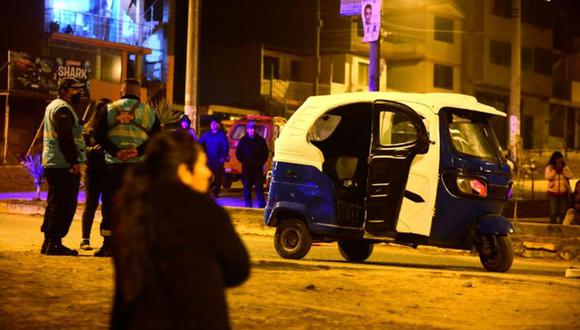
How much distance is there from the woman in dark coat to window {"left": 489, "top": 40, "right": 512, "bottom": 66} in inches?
2443

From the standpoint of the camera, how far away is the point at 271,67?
54531mm

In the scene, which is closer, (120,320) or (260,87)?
(120,320)

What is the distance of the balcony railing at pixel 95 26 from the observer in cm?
4138

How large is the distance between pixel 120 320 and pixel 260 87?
1961 inches

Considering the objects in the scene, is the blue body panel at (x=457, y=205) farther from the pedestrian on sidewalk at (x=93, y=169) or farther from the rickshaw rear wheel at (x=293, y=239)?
the pedestrian on sidewalk at (x=93, y=169)

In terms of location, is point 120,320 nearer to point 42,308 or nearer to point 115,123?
point 42,308

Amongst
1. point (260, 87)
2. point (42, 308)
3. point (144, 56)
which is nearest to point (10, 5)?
point (144, 56)

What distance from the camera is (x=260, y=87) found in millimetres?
53469

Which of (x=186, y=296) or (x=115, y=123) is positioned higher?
(x=115, y=123)

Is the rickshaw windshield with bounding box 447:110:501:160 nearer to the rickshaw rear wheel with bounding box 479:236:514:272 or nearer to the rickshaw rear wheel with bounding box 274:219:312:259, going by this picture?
the rickshaw rear wheel with bounding box 479:236:514:272

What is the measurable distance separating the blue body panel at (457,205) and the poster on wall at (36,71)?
1094 inches

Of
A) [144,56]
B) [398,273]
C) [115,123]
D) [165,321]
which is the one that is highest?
[144,56]

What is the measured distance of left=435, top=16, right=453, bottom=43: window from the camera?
61125 mm

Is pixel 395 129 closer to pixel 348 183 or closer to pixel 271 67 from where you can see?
pixel 348 183
